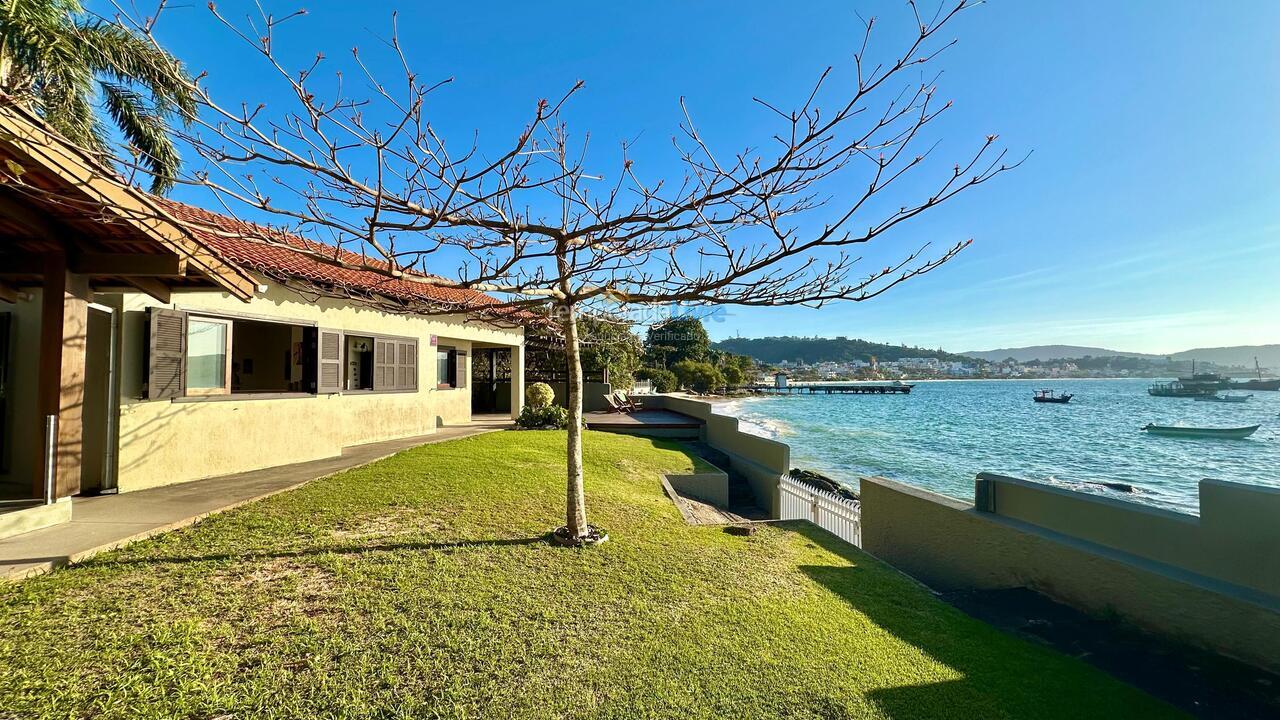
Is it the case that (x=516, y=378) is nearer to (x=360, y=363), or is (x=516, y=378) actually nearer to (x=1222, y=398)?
(x=360, y=363)

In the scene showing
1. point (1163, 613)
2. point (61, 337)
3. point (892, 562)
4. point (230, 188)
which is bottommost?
point (892, 562)

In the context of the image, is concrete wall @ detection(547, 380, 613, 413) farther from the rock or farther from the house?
the house

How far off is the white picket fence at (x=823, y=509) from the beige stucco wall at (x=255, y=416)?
26.5ft

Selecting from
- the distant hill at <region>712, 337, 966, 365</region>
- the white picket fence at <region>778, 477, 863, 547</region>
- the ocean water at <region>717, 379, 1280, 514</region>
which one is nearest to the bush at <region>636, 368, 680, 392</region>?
the ocean water at <region>717, 379, 1280, 514</region>

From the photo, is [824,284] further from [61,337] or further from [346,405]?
[346,405]

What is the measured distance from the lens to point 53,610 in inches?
131

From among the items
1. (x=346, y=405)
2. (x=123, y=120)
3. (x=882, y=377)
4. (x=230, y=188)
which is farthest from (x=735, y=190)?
(x=882, y=377)

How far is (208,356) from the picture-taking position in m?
7.41

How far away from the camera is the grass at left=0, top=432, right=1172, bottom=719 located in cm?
276

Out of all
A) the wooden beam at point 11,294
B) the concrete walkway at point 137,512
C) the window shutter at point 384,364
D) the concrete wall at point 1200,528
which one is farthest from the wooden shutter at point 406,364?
the concrete wall at point 1200,528

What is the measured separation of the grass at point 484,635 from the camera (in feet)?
9.04

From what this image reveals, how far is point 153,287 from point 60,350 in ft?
4.86

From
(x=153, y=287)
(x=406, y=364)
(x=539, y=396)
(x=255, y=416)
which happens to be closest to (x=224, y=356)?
(x=255, y=416)

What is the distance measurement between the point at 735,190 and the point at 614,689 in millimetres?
2926
